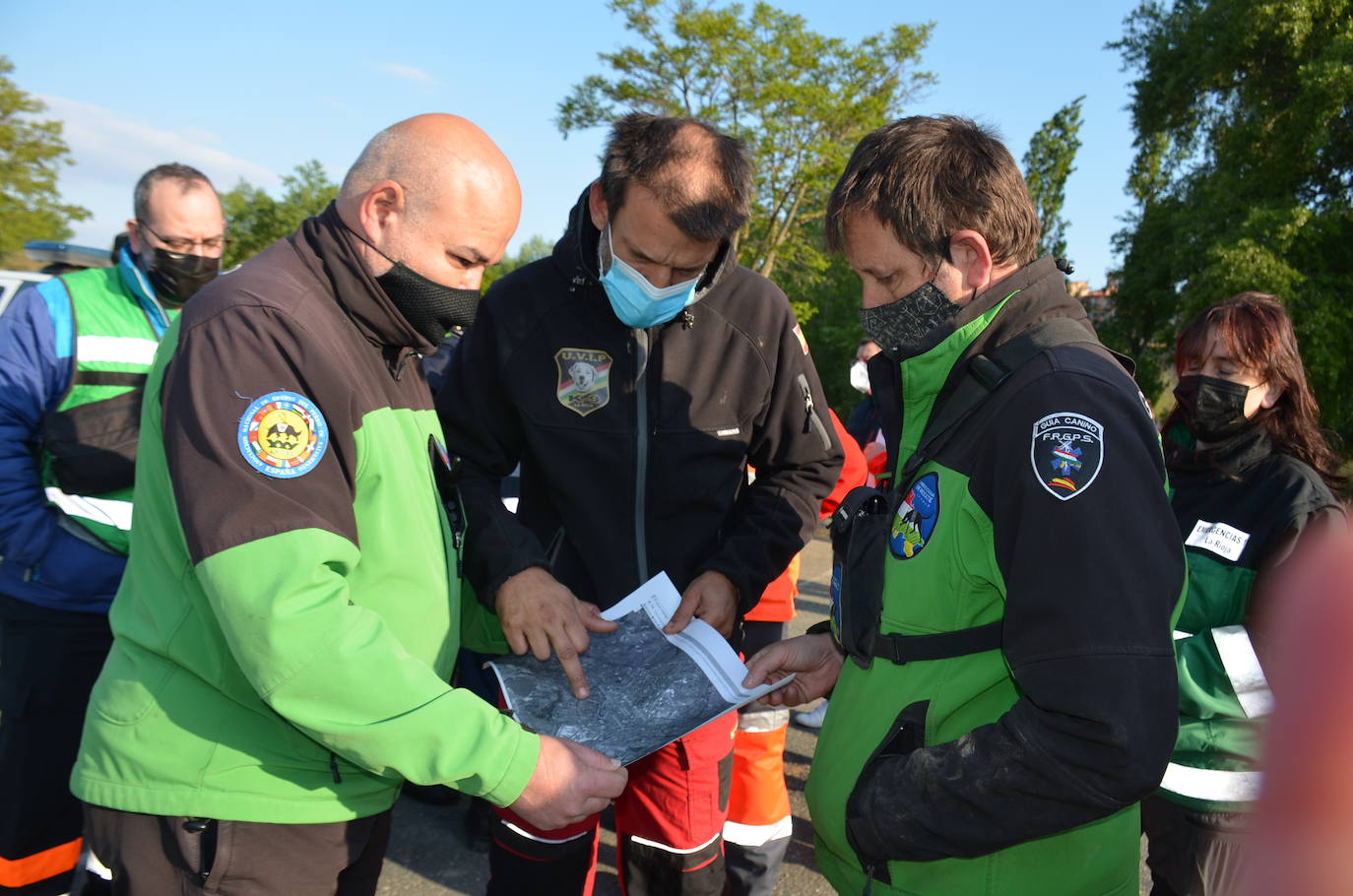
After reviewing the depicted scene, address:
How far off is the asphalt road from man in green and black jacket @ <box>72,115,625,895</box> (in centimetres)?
177

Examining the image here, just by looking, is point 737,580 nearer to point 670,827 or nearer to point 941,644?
point 670,827

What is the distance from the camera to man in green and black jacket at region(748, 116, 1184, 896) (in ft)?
3.93

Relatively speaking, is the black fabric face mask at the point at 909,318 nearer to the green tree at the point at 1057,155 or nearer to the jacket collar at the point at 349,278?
the jacket collar at the point at 349,278

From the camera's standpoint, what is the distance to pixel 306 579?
4.63ft

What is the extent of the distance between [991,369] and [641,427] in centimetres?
117

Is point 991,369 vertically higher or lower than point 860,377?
higher

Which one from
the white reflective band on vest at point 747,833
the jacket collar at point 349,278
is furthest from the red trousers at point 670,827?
the jacket collar at point 349,278

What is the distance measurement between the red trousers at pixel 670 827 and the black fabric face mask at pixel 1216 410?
1.66m

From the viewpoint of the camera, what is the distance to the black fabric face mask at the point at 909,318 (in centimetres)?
157

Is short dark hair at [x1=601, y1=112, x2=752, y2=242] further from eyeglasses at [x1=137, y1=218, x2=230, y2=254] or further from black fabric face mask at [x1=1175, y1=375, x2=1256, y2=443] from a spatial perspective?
eyeglasses at [x1=137, y1=218, x2=230, y2=254]

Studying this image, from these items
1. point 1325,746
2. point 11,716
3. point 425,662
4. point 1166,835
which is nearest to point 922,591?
point 1325,746

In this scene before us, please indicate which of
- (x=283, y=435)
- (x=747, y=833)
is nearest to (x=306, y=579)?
(x=283, y=435)

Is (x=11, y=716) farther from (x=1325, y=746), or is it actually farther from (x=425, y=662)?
(x=1325, y=746)

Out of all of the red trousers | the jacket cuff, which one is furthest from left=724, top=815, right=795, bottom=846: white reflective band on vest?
the jacket cuff
